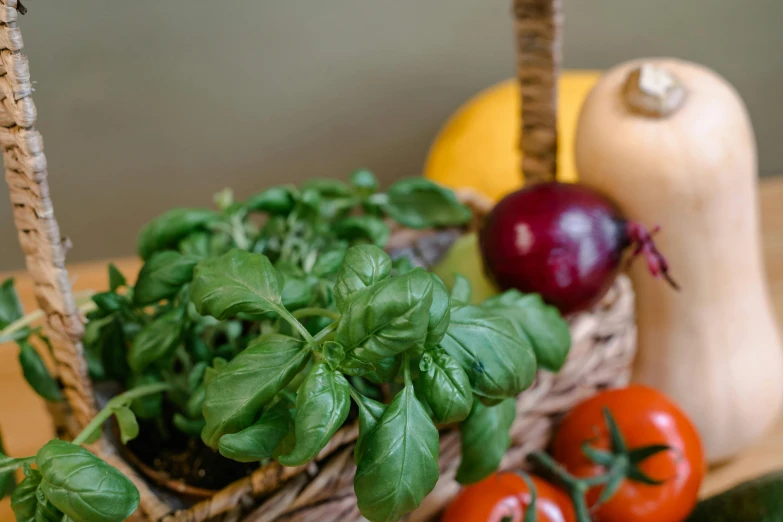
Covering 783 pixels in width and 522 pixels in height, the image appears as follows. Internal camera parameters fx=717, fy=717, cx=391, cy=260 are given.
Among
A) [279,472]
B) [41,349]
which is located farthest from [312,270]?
[41,349]

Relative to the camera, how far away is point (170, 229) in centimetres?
56

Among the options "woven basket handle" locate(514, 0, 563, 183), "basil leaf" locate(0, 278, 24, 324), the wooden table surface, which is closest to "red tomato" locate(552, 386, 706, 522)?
the wooden table surface

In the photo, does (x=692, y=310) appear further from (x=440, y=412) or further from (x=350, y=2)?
(x=350, y=2)

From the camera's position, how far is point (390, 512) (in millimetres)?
360

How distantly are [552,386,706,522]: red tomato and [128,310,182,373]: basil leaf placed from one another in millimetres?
339

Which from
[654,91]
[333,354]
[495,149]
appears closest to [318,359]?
[333,354]

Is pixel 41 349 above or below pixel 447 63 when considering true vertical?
below

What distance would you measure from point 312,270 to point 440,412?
0.57 feet

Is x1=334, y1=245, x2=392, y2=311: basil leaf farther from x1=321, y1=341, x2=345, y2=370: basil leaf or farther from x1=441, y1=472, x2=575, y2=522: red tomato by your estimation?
x1=441, y1=472, x2=575, y2=522: red tomato

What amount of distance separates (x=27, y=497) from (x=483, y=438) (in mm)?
265

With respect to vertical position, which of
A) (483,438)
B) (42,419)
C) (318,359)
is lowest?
(42,419)

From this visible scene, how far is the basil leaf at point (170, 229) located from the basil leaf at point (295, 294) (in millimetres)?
149

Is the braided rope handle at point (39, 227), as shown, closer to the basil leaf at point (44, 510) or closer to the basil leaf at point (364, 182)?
the basil leaf at point (44, 510)

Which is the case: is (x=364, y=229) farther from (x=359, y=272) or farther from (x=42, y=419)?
(x=42, y=419)
